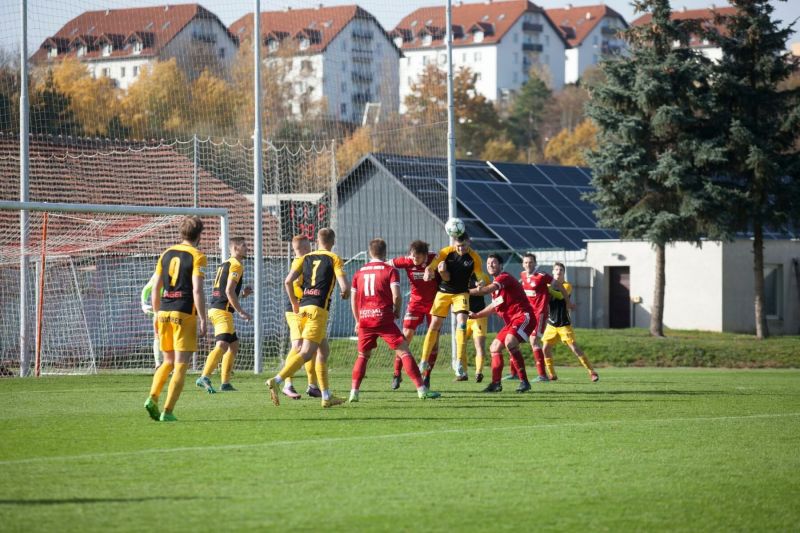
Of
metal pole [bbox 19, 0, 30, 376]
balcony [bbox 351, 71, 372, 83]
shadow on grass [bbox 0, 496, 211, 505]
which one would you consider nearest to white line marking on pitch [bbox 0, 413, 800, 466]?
shadow on grass [bbox 0, 496, 211, 505]

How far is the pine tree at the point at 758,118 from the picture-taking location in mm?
35156

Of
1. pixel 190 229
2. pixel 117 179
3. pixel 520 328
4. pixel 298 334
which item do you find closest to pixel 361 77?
pixel 117 179

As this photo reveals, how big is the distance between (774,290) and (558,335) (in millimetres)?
23834

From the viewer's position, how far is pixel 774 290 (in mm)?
41375

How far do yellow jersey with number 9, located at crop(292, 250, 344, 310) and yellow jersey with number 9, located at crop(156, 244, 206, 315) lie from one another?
2.10m

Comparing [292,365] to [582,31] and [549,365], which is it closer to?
[549,365]

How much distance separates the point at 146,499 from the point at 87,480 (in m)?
0.92

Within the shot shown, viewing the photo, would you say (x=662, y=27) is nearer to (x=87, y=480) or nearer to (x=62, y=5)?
(x=62, y=5)

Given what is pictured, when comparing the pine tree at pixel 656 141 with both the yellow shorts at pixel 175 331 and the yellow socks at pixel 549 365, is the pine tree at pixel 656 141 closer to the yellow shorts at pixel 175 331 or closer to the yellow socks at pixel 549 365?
the yellow socks at pixel 549 365

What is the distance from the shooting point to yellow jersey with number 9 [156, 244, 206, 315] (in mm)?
12305

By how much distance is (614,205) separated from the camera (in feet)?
120

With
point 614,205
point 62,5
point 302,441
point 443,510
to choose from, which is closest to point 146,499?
point 443,510

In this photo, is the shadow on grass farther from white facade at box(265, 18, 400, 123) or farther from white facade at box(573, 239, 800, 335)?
white facade at box(573, 239, 800, 335)

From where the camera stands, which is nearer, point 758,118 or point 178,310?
point 178,310
